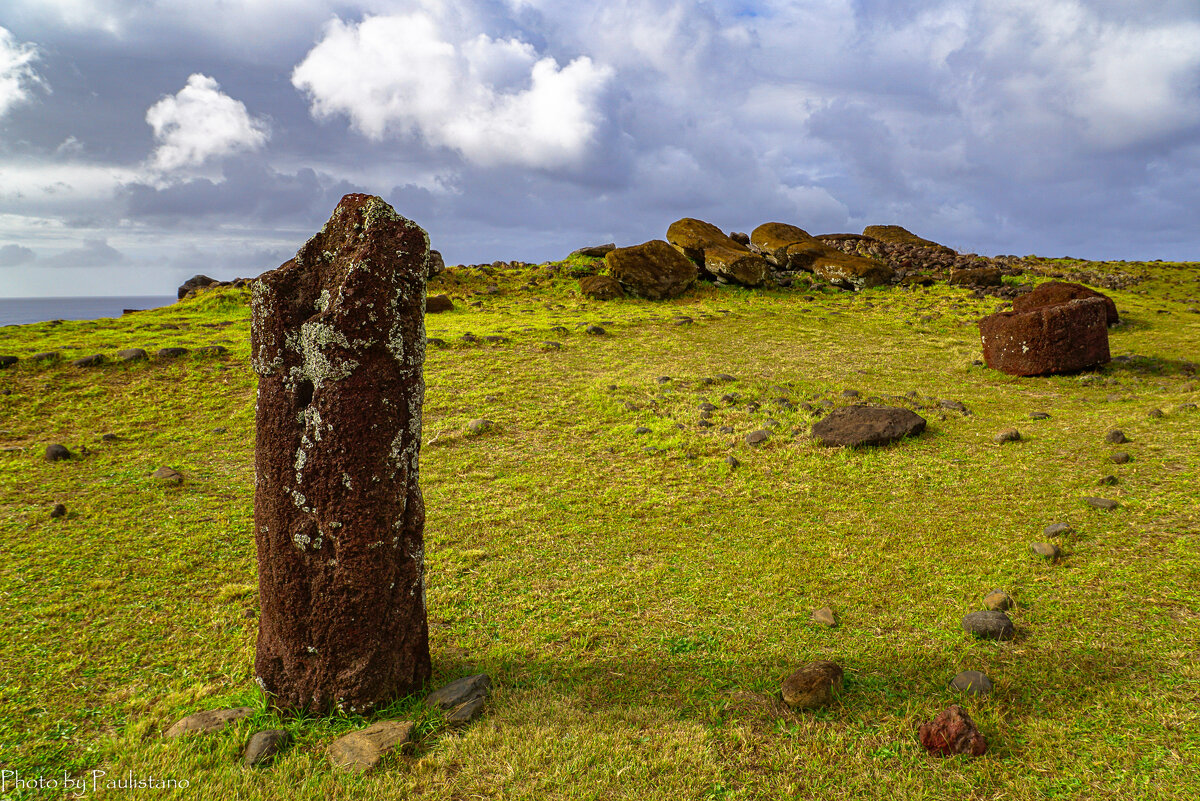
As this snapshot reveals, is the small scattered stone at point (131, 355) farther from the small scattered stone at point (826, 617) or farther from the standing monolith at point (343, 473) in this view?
the small scattered stone at point (826, 617)

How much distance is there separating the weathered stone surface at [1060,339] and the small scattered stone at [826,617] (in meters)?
13.5

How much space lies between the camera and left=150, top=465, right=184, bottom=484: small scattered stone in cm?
1130

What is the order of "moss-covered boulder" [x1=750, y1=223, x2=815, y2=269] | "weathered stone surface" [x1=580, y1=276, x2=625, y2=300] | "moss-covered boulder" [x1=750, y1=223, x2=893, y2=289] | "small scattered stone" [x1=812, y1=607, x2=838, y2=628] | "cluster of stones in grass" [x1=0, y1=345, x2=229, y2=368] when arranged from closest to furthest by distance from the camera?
"small scattered stone" [x1=812, y1=607, x2=838, y2=628] → "cluster of stones in grass" [x1=0, y1=345, x2=229, y2=368] → "weathered stone surface" [x1=580, y1=276, x2=625, y2=300] → "moss-covered boulder" [x1=750, y1=223, x2=893, y2=289] → "moss-covered boulder" [x1=750, y1=223, x2=815, y2=269]

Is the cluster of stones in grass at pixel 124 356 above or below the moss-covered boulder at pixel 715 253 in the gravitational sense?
below

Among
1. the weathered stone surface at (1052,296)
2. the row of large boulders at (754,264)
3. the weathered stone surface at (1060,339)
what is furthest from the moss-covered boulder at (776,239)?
the weathered stone surface at (1060,339)

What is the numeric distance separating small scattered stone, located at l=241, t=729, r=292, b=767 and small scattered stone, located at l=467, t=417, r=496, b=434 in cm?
888

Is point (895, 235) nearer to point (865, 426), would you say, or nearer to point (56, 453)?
point (865, 426)

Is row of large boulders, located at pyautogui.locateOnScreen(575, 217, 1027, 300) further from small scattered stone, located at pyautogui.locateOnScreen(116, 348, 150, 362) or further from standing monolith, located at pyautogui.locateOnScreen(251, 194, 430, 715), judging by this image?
standing monolith, located at pyautogui.locateOnScreen(251, 194, 430, 715)

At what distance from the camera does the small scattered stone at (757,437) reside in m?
12.5

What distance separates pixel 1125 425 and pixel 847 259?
22901 mm

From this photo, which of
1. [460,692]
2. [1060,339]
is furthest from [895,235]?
[460,692]

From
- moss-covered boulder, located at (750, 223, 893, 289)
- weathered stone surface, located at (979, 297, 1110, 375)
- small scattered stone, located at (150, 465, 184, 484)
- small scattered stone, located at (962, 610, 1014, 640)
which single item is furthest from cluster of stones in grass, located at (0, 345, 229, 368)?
moss-covered boulder, located at (750, 223, 893, 289)

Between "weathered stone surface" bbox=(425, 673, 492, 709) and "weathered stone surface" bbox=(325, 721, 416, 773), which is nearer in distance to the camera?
"weathered stone surface" bbox=(325, 721, 416, 773)

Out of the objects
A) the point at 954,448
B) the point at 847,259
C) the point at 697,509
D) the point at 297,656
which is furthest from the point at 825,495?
the point at 847,259
